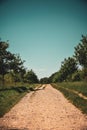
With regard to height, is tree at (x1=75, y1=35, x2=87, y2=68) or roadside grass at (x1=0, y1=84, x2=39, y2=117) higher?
tree at (x1=75, y1=35, x2=87, y2=68)

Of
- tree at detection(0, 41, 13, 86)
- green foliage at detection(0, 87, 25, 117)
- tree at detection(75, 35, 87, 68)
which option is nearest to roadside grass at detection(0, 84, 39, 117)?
green foliage at detection(0, 87, 25, 117)

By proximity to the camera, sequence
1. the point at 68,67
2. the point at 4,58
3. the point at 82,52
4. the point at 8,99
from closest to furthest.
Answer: the point at 8,99
the point at 4,58
the point at 82,52
the point at 68,67

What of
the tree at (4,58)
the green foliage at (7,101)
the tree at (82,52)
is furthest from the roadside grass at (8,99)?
the tree at (82,52)

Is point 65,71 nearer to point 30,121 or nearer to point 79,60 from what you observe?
point 79,60

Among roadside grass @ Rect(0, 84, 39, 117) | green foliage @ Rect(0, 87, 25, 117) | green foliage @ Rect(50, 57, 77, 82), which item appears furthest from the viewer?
green foliage @ Rect(50, 57, 77, 82)

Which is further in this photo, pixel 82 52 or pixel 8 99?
pixel 82 52

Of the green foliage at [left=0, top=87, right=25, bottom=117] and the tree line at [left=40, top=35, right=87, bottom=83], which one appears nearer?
the green foliage at [left=0, top=87, right=25, bottom=117]

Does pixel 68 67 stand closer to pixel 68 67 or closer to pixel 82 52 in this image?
pixel 68 67

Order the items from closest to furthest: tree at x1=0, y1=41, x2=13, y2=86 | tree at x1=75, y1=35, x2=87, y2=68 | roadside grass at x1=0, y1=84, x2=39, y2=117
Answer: roadside grass at x1=0, y1=84, x2=39, y2=117, tree at x1=0, y1=41, x2=13, y2=86, tree at x1=75, y1=35, x2=87, y2=68

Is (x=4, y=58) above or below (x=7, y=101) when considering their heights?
above

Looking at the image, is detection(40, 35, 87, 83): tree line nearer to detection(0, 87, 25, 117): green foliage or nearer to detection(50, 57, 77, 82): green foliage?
detection(50, 57, 77, 82): green foliage

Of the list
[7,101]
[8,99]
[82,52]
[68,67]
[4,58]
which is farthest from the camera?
[68,67]

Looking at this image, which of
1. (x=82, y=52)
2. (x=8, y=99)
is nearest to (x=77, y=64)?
(x=82, y=52)

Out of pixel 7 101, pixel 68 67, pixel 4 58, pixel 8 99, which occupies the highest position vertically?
pixel 68 67
